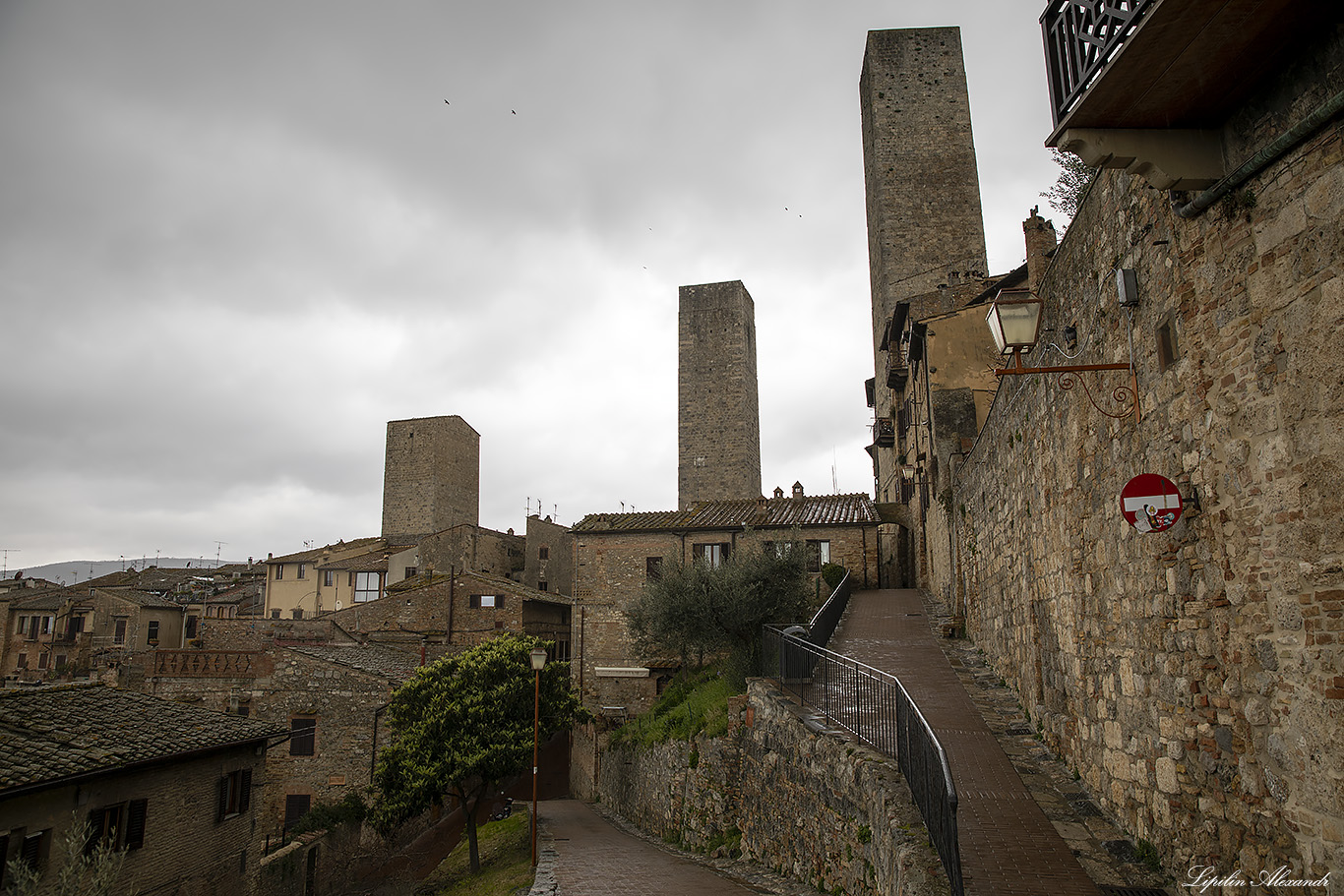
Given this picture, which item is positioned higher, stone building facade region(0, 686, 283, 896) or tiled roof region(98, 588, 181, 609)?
tiled roof region(98, 588, 181, 609)

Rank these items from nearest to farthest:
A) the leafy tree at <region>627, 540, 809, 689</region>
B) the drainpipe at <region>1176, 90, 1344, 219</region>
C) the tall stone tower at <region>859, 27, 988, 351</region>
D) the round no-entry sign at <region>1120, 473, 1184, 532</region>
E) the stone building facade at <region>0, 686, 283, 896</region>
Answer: the drainpipe at <region>1176, 90, 1344, 219</region> < the round no-entry sign at <region>1120, 473, 1184, 532</region> < the stone building facade at <region>0, 686, 283, 896</region> < the leafy tree at <region>627, 540, 809, 689</region> < the tall stone tower at <region>859, 27, 988, 351</region>

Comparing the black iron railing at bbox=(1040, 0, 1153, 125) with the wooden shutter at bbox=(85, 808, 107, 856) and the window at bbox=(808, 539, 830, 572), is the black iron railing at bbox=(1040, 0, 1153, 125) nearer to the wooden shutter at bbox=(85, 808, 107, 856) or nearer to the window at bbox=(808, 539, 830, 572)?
the wooden shutter at bbox=(85, 808, 107, 856)

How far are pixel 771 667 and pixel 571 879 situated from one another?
4.90 meters

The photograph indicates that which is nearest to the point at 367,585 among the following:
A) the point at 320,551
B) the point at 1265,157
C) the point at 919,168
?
the point at 320,551

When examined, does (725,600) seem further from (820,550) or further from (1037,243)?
(1037,243)

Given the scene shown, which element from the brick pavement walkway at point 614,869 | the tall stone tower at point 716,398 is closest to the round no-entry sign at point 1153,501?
the brick pavement walkway at point 614,869

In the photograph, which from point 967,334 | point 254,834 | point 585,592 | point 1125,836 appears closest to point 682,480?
point 585,592

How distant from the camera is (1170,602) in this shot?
5188 mm

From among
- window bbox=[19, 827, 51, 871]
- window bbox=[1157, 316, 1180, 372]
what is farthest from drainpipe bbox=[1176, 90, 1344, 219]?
window bbox=[19, 827, 51, 871]

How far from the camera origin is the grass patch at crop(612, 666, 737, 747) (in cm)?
1567

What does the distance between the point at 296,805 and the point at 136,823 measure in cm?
1037

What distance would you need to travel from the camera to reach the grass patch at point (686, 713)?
15674mm

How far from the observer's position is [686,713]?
1806 centimetres

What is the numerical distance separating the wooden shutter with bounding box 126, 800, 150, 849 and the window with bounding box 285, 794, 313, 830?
10069 mm
